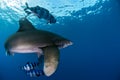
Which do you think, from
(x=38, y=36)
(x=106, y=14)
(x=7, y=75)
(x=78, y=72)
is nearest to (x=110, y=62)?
(x=78, y=72)

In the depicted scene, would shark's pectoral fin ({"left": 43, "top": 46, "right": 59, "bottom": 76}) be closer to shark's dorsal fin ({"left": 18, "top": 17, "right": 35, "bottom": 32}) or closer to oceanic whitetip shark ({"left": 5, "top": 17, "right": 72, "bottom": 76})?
oceanic whitetip shark ({"left": 5, "top": 17, "right": 72, "bottom": 76})

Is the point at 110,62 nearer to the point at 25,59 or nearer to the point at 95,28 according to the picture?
the point at 95,28

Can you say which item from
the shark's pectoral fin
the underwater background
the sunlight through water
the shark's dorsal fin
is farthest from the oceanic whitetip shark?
the underwater background

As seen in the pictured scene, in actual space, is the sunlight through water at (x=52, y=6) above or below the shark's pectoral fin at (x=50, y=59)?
below

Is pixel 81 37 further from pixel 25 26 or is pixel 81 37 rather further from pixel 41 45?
pixel 41 45

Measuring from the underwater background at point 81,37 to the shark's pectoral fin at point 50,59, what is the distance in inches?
735

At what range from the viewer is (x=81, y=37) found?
101 feet

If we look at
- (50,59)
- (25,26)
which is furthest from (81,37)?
(50,59)

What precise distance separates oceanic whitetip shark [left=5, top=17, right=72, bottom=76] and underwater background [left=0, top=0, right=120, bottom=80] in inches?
731

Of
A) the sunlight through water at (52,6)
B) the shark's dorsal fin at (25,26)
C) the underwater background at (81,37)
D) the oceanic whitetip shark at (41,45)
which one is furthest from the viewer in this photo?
the underwater background at (81,37)

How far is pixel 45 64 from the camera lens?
244 centimetres

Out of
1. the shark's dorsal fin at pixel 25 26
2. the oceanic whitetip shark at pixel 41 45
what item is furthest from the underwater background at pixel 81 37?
the oceanic whitetip shark at pixel 41 45

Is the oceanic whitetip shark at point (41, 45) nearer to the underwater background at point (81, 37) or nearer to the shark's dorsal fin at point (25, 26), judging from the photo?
the shark's dorsal fin at point (25, 26)

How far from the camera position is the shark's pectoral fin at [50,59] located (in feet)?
7.89
